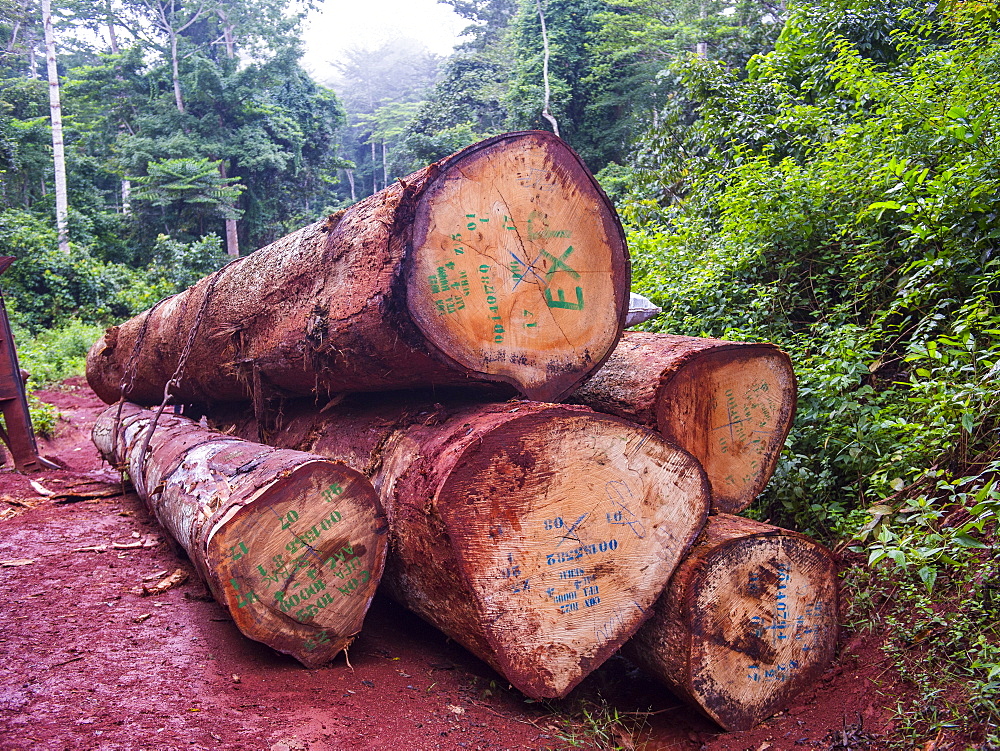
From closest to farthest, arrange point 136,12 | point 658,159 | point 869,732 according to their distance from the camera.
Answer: point 869,732 → point 658,159 → point 136,12

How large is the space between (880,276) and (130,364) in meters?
6.03

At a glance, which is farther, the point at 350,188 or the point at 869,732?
the point at 350,188

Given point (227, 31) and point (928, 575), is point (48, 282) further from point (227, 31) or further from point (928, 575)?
point (928, 575)

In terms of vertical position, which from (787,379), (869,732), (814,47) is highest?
(814,47)

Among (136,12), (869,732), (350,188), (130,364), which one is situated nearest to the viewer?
(869,732)

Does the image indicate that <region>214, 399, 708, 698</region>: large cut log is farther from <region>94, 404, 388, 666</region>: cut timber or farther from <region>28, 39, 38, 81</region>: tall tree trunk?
<region>28, 39, 38, 81</region>: tall tree trunk

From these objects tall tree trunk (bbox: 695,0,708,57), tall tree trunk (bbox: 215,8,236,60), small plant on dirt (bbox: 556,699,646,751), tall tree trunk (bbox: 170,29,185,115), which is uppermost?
tall tree trunk (bbox: 215,8,236,60)

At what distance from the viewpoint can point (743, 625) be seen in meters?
2.55

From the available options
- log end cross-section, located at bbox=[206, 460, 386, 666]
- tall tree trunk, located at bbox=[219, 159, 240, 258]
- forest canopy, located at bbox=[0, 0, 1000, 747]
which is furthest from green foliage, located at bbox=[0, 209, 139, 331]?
log end cross-section, located at bbox=[206, 460, 386, 666]

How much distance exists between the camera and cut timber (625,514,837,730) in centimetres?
249

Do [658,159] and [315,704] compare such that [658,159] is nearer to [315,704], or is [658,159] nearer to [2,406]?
[2,406]

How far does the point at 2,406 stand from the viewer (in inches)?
262

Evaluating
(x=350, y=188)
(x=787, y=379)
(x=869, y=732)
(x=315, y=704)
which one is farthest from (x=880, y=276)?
(x=350, y=188)

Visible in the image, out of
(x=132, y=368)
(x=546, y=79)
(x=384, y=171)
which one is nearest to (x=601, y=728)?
(x=132, y=368)
